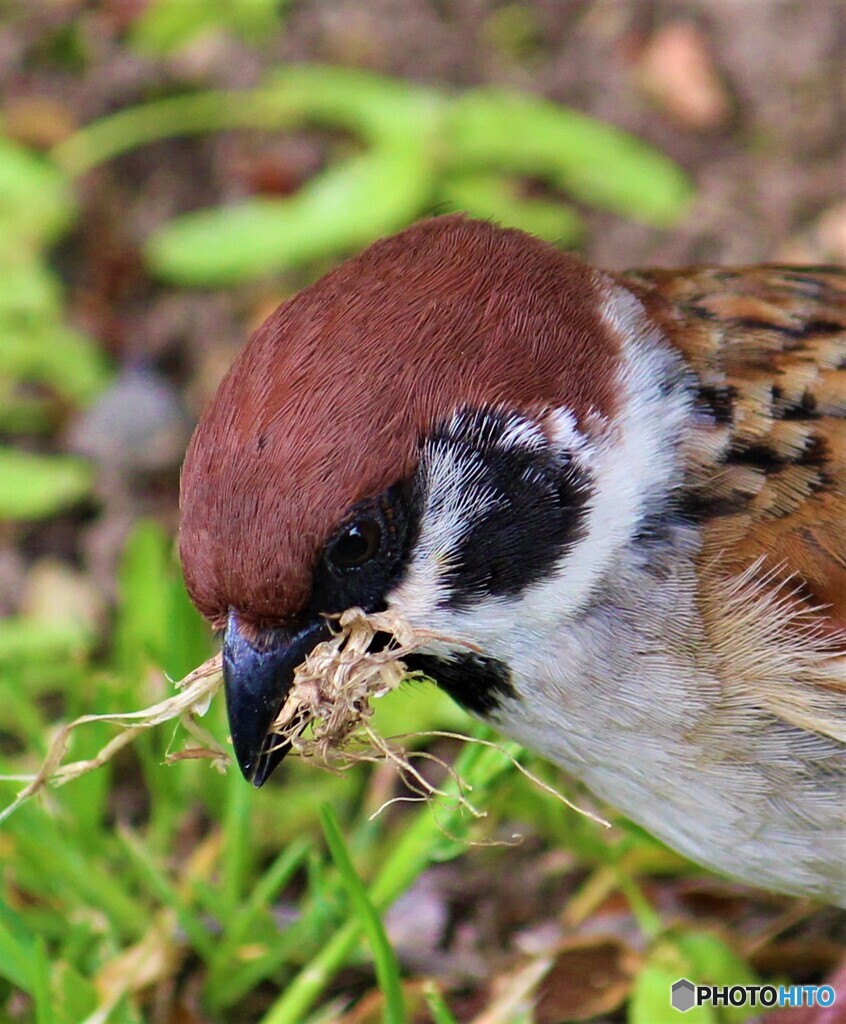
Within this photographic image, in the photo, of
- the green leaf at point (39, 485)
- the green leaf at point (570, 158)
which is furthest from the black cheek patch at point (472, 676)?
the green leaf at point (570, 158)

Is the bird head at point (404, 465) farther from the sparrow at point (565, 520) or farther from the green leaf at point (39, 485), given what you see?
the green leaf at point (39, 485)

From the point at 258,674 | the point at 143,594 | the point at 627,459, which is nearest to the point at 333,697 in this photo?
the point at 258,674

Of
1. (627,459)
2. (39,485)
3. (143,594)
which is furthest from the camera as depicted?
(39,485)

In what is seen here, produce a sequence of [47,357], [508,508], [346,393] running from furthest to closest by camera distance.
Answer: [47,357], [508,508], [346,393]

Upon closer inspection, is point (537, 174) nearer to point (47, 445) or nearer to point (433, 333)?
point (47, 445)

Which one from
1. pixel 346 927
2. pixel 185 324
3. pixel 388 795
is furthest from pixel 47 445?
pixel 346 927

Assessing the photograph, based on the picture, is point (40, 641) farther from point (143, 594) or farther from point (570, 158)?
point (570, 158)

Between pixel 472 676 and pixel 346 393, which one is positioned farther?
pixel 472 676
